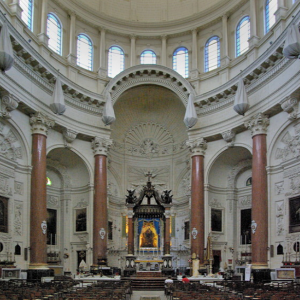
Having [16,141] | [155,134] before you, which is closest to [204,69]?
[155,134]

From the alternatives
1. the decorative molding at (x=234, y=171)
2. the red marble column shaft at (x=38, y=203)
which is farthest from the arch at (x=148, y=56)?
the red marble column shaft at (x=38, y=203)

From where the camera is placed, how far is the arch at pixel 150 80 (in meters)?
34.9

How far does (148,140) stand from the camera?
1542 inches

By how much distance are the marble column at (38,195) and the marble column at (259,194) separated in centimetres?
1281

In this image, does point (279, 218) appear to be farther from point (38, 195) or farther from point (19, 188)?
point (19, 188)

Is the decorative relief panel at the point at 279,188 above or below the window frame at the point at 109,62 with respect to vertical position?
below

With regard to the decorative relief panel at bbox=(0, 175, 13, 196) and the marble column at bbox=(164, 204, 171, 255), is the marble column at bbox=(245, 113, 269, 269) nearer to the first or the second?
the marble column at bbox=(164, 204, 171, 255)

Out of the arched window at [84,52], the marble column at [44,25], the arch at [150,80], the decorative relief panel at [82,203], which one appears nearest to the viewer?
the marble column at [44,25]

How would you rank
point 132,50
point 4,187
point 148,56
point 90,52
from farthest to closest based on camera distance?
point 148,56, point 132,50, point 90,52, point 4,187

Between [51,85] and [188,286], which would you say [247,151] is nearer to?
[51,85]

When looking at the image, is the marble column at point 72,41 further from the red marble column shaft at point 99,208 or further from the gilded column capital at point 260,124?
the gilded column capital at point 260,124

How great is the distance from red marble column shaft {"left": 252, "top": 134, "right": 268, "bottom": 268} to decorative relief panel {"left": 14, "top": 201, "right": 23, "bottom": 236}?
46.3 feet

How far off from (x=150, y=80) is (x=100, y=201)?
10411 millimetres

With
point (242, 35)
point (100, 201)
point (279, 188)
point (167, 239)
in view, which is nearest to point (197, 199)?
point (167, 239)
